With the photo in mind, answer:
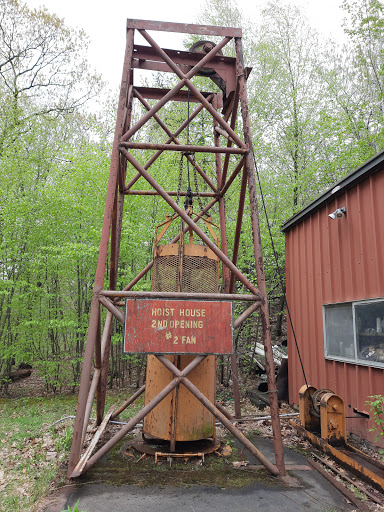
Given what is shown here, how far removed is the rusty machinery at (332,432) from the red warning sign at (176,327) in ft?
6.59

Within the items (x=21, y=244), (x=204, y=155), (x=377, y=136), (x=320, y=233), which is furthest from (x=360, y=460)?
(x=204, y=155)

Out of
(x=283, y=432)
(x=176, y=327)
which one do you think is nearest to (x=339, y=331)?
(x=283, y=432)

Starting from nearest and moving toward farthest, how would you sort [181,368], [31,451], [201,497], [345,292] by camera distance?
[201,497] → [181,368] → [31,451] → [345,292]

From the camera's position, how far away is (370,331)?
5.66 meters

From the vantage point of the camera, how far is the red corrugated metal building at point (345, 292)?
5531 millimetres

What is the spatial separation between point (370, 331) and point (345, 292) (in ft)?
2.84

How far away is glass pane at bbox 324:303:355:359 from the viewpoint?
6.19m

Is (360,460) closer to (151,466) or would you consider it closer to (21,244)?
(151,466)

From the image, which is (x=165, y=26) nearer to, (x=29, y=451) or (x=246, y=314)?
(x=246, y=314)

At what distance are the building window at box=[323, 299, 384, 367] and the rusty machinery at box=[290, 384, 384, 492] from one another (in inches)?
33.8

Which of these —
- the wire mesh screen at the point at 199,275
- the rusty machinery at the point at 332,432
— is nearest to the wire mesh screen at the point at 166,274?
the wire mesh screen at the point at 199,275

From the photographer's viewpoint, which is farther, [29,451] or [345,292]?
[345,292]

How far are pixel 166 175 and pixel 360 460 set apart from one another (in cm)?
933

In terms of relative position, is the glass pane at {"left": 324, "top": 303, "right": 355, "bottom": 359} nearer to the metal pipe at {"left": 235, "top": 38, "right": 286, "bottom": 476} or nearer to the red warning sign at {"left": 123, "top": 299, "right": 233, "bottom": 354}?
the metal pipe at {"left": 235, "top": 38, "right": 286, "bottom": 476}
